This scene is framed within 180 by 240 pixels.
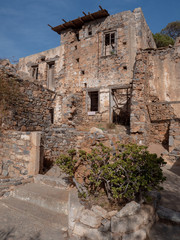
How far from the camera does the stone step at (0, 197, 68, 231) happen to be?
9.11 ft

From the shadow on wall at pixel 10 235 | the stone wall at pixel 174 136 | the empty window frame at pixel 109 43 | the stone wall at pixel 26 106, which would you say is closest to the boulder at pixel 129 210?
the shadow on wall at pixel 10 235

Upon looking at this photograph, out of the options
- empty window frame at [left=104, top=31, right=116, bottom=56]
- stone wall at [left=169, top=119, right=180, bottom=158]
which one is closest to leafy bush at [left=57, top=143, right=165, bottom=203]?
stone wall at [left=169, top=119, right=180, bottom=158]

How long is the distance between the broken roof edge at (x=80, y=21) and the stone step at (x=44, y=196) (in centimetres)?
1362

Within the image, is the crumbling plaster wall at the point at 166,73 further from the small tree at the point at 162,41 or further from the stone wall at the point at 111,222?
the stone wall at the point at 111,222

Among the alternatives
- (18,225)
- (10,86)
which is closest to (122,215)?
(18,225)

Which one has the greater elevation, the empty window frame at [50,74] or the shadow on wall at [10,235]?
the empty window frame at [50,74]

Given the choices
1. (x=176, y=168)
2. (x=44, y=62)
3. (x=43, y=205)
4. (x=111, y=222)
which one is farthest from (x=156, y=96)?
(x=44, y=62)

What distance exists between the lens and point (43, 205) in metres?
3.29

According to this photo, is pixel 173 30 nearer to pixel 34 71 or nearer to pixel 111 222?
pixel 34 71

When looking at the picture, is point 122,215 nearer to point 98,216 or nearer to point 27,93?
point 98,216

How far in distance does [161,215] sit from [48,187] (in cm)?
255

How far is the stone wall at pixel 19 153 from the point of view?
181 inches

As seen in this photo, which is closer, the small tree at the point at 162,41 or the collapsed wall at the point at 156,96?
the collapsed wall at the point at 156,96

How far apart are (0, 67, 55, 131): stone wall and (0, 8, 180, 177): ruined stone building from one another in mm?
42
